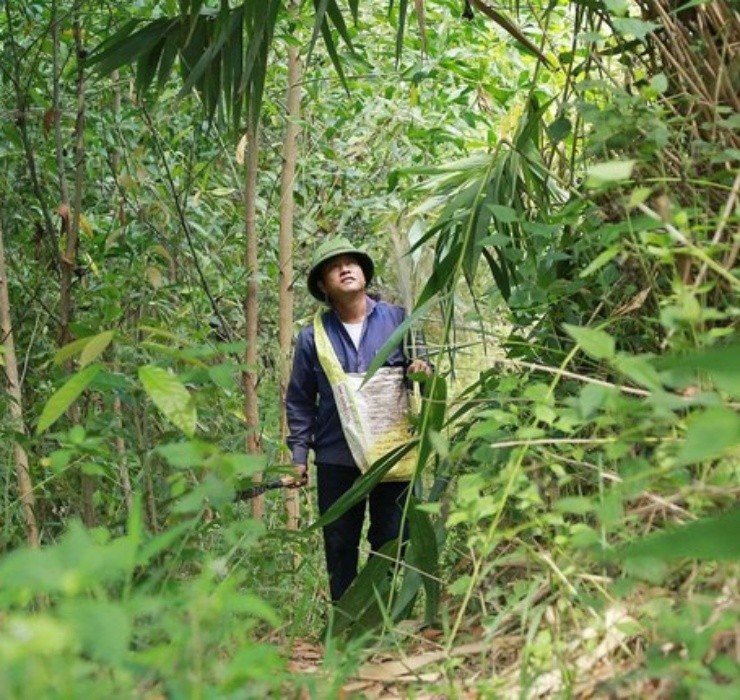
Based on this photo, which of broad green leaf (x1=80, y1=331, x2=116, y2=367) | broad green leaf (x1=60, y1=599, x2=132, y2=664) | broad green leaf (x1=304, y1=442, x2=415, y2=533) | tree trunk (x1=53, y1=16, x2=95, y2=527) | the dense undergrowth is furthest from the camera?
tree trunk (x1=53, y1=16, x2=95, y2=527)

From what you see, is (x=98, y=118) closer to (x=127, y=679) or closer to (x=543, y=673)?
(x=543, y=673)

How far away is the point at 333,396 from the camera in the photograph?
4.65 metres

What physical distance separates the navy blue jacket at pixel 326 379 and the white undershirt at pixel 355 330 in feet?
0.04

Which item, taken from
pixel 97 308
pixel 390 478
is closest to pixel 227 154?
pixel 97 308

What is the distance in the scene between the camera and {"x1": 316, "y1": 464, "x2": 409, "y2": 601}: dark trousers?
15.3 feet

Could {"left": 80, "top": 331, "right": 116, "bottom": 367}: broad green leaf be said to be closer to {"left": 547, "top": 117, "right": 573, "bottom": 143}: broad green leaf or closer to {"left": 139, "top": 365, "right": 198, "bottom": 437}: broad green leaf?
{"left": 139, "top": 365, "right": 198, "bottom": 437}: broad green leaf

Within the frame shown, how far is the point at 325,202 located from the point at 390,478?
258cm

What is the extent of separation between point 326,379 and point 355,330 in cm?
19

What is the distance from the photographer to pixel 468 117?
239 inches

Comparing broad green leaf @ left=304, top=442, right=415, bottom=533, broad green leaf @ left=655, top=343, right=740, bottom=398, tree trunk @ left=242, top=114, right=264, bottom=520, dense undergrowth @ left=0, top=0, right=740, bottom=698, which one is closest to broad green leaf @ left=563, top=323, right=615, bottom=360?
dense undergrowth @ left=0, top=0, right=740, bottom=698

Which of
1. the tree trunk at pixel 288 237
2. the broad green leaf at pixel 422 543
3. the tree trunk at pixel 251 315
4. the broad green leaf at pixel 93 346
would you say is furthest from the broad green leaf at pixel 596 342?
the tree trunk at pixel 288 237

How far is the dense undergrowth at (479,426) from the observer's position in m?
1.67

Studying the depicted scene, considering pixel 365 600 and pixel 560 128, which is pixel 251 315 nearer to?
pixel 560 128

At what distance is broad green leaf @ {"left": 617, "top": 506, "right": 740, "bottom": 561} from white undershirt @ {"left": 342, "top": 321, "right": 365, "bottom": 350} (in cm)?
308
